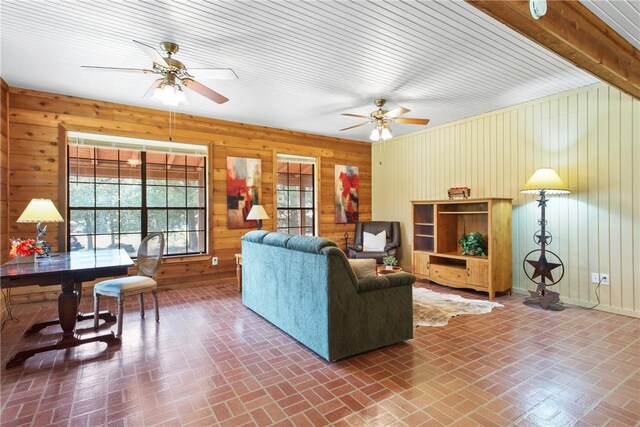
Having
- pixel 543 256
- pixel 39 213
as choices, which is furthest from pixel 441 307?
pixel 39 213

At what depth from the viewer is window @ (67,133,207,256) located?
449 centimetres

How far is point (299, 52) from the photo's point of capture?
10.4 feet

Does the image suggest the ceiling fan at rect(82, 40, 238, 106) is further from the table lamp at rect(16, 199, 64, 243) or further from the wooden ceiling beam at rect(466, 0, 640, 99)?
the wooden ceiling beam at rect(466, 0, 640, 99)

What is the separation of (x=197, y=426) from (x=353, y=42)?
3172 mm

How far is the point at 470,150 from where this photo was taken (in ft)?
17.2

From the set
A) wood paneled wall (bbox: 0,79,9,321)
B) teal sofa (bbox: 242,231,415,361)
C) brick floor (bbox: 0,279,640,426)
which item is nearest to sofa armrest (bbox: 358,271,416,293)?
teal sofa (bbox: 242,231,415,361)

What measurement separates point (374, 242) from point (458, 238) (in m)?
1.51

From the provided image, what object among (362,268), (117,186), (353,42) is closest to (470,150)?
(353,42)

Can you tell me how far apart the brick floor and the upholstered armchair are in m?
2.48

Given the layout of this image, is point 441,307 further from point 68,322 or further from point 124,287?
point 68,322

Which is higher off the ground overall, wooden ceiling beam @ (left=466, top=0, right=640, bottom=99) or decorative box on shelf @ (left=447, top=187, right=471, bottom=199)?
wooden ceiling beam @ (left=466, top=0, right=640, bottom=99)

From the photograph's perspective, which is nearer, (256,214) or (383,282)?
(383,282)

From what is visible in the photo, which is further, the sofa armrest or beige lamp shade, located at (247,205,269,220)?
beige lamp shade, located at (247,205,269,220)

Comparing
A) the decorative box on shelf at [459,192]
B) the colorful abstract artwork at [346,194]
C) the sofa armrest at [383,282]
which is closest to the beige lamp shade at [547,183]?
the decorative box on shelf at [459,192]
